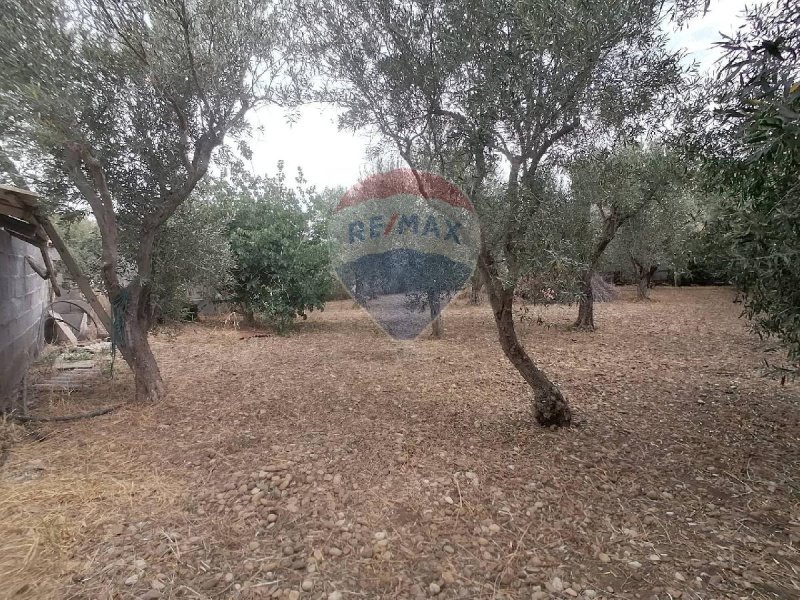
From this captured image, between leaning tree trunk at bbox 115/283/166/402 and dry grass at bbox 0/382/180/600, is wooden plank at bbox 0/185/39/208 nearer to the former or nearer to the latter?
leaning tree trunk at bbox 115/283/166/402

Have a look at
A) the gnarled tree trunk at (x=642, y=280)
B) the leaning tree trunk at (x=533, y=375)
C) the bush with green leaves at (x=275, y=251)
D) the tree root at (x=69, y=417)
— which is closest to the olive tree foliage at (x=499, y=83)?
the leaning tree trunk at (x=533, y=375)

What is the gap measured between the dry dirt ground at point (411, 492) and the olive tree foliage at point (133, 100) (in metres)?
1.98

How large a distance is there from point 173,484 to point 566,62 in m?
→ 4.97

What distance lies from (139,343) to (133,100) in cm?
311

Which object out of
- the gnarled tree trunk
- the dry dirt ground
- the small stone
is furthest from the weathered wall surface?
the gnarled tree trunk

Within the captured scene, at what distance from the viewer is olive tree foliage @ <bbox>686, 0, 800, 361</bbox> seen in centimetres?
237

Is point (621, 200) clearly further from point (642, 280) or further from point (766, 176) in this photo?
point (642, 280)

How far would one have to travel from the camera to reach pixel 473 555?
9.31ft

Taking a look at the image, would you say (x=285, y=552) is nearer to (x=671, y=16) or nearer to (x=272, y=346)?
(x=671, y=16)

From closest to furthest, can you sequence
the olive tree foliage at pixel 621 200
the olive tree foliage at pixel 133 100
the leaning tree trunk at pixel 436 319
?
1. the olive tree foliage at pixel 133 100
2. the olive tree foliage at pixel 621 200
3. the leaning tree trunk at pixel 436 319

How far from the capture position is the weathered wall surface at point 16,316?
6262mm

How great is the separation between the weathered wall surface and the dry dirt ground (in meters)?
1.21

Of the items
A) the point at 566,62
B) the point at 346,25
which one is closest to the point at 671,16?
the point at 566,62

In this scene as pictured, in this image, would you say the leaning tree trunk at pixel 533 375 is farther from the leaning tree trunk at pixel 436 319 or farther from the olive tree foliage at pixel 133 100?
the leaning tree trunk at pixel 436 319
